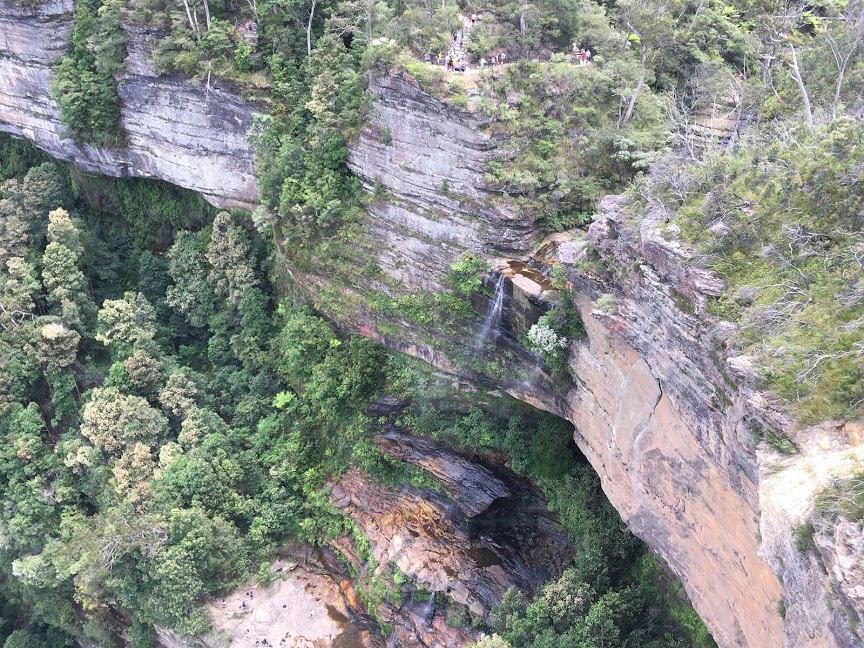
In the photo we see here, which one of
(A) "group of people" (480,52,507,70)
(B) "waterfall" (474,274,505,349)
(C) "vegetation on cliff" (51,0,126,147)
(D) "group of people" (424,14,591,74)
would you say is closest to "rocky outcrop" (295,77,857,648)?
(B) "waterfall" (474,274,505,349)

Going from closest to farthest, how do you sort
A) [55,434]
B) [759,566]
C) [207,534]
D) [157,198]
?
A: [759,566] → [207,534] → [55,434] → [157,198]

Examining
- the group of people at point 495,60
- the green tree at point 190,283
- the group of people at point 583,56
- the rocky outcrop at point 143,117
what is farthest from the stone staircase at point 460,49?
the green tree at point 190,283

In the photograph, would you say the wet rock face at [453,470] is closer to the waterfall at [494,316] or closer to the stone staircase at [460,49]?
the waterfall at [494,316]

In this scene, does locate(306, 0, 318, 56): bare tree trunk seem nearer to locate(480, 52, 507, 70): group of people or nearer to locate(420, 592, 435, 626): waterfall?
locate(480, 52, 507, 70): group of people

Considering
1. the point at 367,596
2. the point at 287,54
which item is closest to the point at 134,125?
the point at 287,54

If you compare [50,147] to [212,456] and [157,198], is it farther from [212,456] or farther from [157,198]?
[212,456]
